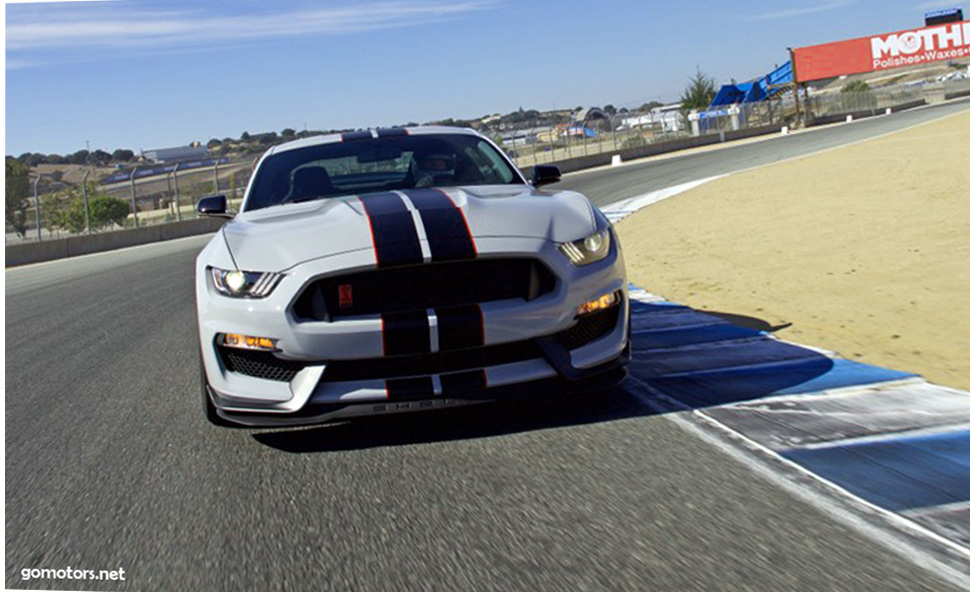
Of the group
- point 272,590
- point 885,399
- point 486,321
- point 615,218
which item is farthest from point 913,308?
point 615,218

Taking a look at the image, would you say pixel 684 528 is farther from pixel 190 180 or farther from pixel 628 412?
pixel 190 180

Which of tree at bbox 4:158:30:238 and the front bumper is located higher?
tree at bbox 4:158:30:238

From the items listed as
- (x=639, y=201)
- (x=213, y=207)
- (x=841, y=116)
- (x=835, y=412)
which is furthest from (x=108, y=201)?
(x=841, y=116)

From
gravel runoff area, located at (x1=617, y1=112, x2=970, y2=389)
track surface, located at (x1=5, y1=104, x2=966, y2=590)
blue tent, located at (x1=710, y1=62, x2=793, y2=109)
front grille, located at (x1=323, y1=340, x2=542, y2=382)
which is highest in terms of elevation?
blue tent, located at (x1=710, y1=62, x2=793, y2=109)

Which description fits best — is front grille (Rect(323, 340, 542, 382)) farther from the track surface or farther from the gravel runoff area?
the gravel runoff area

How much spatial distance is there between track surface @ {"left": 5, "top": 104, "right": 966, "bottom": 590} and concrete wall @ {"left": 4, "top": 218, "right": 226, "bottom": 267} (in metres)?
16.9

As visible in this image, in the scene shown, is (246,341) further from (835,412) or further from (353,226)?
(835,412)

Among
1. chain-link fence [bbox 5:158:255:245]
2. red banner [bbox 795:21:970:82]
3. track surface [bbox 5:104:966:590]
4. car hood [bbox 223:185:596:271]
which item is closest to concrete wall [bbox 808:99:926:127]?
red banner [bbox 795:21:970:82]

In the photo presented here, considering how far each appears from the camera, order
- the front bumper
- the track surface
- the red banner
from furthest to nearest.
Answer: the red banner → the front bumper → the track surface

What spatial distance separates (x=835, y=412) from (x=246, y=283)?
257cm

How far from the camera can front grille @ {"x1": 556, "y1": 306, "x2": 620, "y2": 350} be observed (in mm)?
4168

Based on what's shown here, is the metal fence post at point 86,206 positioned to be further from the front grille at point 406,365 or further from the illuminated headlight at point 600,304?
the illuminated headlight at point 600,304

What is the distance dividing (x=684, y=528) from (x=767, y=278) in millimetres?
6060

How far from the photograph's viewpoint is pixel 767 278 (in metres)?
8.80
